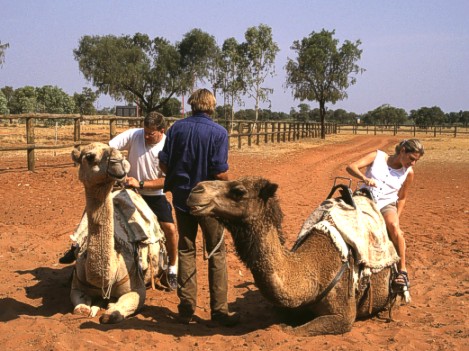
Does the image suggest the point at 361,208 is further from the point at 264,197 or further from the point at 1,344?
the point at 1,344

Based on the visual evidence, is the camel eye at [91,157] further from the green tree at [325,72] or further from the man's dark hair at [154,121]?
the green tree at [325,72]

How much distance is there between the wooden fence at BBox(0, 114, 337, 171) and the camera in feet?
49.5

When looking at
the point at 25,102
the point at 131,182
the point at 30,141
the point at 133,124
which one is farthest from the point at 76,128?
the point at 25,102

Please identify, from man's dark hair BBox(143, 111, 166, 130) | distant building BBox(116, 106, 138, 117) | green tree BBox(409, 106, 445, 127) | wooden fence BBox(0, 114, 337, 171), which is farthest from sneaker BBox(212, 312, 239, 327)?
green tree BBox(409, 106, 445, 127)

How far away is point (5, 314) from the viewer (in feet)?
16.4

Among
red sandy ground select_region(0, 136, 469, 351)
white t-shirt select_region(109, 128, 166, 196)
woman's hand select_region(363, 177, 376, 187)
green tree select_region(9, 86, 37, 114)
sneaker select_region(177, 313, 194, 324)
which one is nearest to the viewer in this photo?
red sandy ground select_region(0, 136, 469, 351)

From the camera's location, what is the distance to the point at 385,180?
19.2 ft

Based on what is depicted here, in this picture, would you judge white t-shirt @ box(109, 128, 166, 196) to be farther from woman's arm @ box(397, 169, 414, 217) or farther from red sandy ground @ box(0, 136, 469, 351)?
woman's arm @ box(397, 169, 414, 217)

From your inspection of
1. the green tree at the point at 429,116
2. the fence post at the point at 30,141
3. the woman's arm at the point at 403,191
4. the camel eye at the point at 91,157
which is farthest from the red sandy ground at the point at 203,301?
the green tree at the point at 429,116

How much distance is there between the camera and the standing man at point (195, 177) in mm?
4855

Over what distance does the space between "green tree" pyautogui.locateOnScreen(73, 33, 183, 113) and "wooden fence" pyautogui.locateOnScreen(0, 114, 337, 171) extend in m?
3.13

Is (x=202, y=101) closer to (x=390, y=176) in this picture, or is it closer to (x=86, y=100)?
(x=390, y=176)

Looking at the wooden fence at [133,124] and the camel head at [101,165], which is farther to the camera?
the wooden fence at [133,124]

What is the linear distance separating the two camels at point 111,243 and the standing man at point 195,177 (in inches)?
19.9
